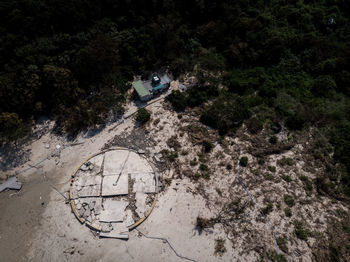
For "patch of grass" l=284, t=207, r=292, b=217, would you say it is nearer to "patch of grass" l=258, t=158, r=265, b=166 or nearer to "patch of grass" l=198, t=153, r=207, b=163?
"patch of grass" l=258, t=158, r=265, b=166

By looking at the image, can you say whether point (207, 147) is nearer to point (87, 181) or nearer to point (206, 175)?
point (206, 175)

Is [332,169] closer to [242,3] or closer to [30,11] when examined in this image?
[242,3]

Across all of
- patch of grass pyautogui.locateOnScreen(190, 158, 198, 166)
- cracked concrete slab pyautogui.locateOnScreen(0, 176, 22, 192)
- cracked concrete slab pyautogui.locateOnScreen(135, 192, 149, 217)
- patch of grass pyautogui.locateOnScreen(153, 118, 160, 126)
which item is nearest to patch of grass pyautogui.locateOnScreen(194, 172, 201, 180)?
patch of grass pyautogui.locateOnScreen(190, 158, 198, 166)

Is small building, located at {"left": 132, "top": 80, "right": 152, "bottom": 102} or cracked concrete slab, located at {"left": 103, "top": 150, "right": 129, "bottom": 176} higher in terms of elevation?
small building, located at {"left": 132, "top": 80, "right": 152, "bottom": 102}

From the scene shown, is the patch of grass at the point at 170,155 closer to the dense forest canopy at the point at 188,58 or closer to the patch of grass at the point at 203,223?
the dense forest canopy at the point at 188,58

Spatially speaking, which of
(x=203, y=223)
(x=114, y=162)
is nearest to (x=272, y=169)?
(x=203, y=223)
